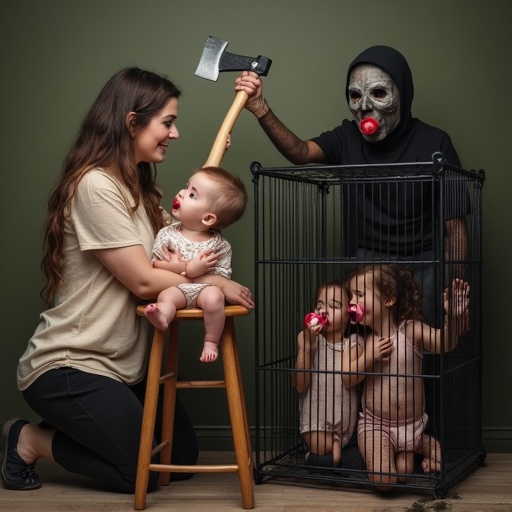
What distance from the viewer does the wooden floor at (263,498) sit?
2783 millimetres

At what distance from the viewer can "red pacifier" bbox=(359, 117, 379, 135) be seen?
321 centimetres

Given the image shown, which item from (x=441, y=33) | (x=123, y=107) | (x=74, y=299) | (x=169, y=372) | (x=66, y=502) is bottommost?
(x=66, y=502)

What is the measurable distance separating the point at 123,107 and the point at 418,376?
1.25 metres

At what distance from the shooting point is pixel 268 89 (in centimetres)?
357

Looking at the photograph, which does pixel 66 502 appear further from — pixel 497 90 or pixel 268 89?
pixel 497 90

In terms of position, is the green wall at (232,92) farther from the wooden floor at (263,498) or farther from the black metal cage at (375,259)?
the wooden floor at (263,498)

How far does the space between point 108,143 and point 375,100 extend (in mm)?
922

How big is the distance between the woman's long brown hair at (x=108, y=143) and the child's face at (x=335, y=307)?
631 millimetres

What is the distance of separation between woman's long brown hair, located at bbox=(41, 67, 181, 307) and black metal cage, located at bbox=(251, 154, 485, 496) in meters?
0.39

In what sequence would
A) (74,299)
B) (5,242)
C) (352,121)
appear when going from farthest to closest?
(5,242) < (352,121) < (74,299)

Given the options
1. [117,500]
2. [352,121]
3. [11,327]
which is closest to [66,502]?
[117,500]

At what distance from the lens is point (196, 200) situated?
9.21 feet

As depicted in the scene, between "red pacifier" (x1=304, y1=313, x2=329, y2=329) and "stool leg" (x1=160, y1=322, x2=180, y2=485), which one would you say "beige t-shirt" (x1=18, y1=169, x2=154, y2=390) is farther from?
"red pacifier" (x1=304, y1=313, x2=329, y2=329)

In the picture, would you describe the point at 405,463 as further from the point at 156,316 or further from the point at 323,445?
the point at 156,316
